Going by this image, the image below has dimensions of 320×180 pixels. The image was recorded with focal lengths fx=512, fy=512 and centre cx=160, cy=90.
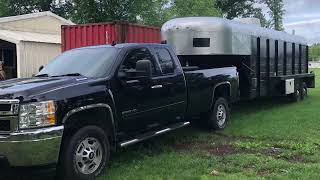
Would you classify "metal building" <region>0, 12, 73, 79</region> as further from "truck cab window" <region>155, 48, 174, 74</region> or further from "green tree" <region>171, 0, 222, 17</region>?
"truck cab window" <region>155, 48, 174, 74</region>

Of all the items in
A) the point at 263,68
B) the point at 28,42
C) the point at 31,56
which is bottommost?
the point at 263,68

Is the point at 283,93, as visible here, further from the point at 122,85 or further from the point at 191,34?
the point at 122,85

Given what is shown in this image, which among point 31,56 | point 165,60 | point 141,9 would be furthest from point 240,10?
point 165,60

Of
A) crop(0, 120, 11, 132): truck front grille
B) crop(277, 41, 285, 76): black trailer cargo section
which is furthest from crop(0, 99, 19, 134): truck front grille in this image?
crop(277, 41, 285, 76): black trailer cargo section

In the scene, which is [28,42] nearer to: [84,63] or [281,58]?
[281,58]

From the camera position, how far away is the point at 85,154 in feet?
21.2

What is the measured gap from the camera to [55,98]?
6.04 metres

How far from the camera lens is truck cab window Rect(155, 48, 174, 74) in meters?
8.48

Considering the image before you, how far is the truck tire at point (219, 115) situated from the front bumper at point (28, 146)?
5.05 m

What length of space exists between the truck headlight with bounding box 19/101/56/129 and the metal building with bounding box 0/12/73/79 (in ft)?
56.7

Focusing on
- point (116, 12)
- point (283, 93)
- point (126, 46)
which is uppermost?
point (116, 12)

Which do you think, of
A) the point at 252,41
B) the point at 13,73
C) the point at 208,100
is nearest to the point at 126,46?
the point at 208,100

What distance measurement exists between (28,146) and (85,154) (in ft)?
2.91

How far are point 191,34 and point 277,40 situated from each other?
13.0 feet
